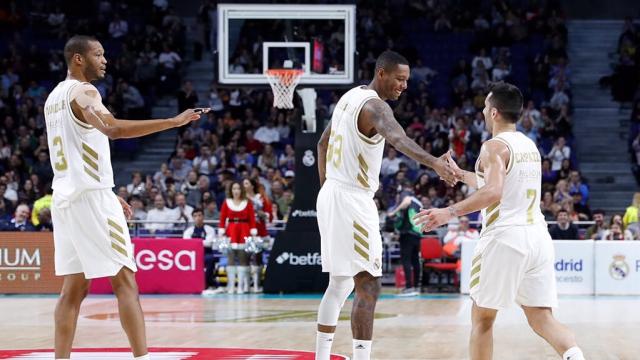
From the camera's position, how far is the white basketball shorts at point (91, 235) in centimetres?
641

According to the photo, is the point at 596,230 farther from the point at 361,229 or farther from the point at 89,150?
the point at 89,150

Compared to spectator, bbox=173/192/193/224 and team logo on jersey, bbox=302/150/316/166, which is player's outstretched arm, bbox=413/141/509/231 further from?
spectator, bbox=173/192/193/224

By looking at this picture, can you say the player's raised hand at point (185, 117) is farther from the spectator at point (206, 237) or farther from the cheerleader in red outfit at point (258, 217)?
the spectator at point (206, 237)

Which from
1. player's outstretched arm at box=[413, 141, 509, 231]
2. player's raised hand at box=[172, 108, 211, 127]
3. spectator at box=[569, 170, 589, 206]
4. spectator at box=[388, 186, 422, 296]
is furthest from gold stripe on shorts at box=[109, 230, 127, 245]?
spectator at box=[569, 170, 589, 206]

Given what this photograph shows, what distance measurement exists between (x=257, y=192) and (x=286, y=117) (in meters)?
4.91

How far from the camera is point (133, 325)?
6.41 meters

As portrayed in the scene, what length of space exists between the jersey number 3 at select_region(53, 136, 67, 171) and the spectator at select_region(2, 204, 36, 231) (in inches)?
410

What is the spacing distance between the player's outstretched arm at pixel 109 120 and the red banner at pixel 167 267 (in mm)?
9772

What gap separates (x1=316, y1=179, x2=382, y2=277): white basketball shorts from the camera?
265 inches

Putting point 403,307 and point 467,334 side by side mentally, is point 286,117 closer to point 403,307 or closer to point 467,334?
point 403,307

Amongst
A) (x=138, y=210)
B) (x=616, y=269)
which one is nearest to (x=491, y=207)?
(x=616, y=269)

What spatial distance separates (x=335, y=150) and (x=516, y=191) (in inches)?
50.3

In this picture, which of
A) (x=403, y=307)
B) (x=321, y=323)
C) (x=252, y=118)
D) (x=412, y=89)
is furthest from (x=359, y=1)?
(x=321, y=323)

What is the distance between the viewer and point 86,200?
21.3 ft
